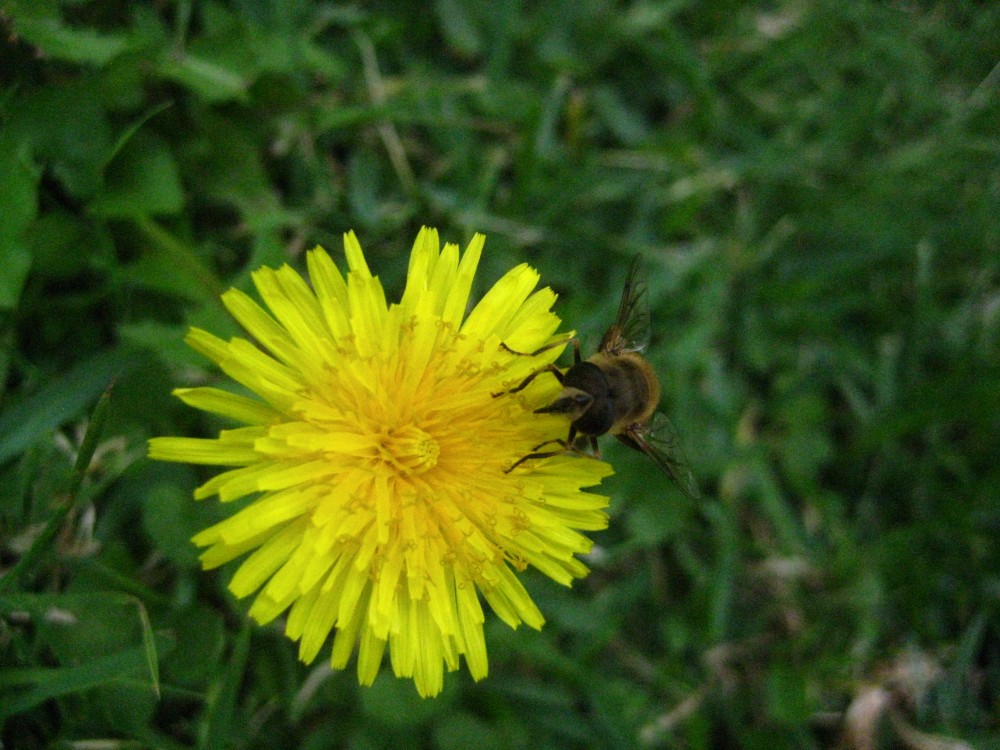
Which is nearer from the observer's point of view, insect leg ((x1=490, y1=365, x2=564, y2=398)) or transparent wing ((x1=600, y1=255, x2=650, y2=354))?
insect leg ((x1=490, y1=365, x2=564, y2=398))

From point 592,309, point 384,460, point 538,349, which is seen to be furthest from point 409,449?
point 592,309

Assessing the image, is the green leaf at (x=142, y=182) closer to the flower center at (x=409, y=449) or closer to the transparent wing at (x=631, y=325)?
the flower center at (x=409, y=449)

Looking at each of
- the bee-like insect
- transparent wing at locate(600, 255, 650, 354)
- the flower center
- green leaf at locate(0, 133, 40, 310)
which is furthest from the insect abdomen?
green leaf at locate(0, 133, 40, 310)

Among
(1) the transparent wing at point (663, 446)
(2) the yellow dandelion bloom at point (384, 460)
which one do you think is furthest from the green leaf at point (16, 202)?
(1) the transparent wing at point (663, 446)

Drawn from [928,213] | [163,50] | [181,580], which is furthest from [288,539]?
[928,213]

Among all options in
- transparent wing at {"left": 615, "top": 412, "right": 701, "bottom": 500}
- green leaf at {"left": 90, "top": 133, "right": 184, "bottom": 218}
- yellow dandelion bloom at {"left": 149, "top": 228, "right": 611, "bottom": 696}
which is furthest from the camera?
green leaf at {"left": 90, "top": 133, "right": 184, "bottom": 218}

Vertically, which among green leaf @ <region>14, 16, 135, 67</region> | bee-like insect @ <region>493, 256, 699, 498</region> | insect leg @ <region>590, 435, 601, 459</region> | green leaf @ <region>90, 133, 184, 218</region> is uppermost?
green leaf @ <region>14, 16, 135, 67</region>

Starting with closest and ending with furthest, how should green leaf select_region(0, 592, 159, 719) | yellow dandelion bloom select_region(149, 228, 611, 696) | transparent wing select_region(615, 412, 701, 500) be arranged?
1. yellow dandelion bloom select_region(149, 228, 611, 696)
2. green leaf select_region(0, 592, 159, 719)
3. transparent wing select_region(615, 412, 701, 500)

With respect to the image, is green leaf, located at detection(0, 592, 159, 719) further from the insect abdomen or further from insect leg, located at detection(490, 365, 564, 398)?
the insect abdomen
